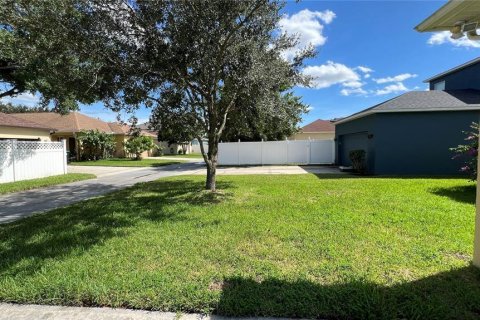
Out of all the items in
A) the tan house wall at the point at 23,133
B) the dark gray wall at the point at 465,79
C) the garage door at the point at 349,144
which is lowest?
the garage door at the point at 349,144

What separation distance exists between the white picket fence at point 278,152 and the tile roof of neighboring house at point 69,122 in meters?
14.8

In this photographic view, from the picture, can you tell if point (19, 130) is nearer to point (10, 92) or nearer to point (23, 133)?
point (23, 133)

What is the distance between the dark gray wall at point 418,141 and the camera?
12914 mm

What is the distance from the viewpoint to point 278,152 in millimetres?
21578

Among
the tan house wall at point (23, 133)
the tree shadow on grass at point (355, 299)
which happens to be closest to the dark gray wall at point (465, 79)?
the tree shadow on grass at point (355, 299)

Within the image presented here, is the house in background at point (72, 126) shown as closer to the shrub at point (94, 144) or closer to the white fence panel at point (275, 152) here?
the shrub at point (94, 144)

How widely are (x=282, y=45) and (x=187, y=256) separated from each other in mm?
7403

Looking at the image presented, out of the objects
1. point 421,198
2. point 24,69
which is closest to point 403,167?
point 421,198

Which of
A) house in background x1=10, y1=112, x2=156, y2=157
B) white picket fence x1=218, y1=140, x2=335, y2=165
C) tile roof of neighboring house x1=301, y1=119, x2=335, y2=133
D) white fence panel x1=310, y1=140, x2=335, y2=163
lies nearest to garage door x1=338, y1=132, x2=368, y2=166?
white fence panel x1=310, y1=140, x2=335, y2=163

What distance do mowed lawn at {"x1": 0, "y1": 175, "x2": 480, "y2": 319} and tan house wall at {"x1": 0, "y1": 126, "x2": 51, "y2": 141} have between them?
12.2 meters

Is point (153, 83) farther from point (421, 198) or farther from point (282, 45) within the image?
point (421, 198)

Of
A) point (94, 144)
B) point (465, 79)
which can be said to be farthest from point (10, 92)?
point (465, 79)

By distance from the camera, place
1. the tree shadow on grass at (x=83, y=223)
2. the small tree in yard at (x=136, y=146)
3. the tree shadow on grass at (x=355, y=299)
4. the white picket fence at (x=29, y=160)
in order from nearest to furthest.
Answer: the tree shadow on grass at (x=355, y=299) < the tree shadow on grass at (x=83, y=223) < the white picket fence at (x=29, y=160) < the small tree in yard at (x=136, y=146)

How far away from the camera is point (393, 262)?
12.8 feet
